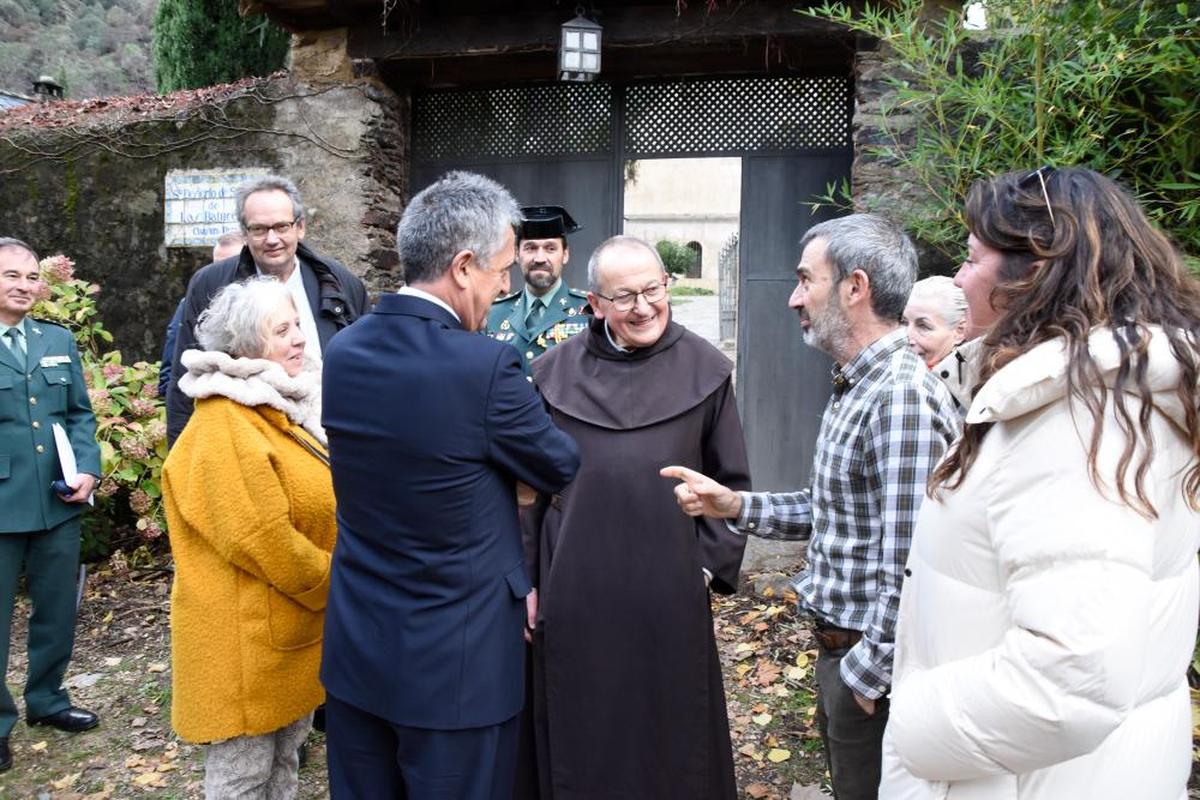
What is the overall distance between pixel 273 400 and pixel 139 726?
244 centimetres

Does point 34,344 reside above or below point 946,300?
below

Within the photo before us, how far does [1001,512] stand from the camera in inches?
51.3

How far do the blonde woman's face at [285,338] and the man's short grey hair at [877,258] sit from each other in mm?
1579

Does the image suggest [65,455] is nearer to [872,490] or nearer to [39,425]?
[39,425]

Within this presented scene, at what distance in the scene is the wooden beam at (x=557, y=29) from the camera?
5.50m

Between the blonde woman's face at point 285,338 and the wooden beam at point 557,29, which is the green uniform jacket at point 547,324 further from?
the wooden beam at point 557,29

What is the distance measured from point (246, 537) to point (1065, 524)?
2.04 metres

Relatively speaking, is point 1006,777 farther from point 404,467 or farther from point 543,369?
point 543,369

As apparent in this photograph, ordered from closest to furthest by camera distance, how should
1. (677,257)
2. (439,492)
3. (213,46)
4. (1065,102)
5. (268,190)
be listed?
(439,492)
(268,190)
(1065,102)
(213,46)
(677,257)

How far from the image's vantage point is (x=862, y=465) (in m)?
2.15

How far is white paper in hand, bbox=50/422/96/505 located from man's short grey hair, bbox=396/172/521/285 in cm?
262

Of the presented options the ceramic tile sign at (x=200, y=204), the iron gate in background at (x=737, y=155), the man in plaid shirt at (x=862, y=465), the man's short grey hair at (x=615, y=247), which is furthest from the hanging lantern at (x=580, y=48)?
the man in plaid shirt at (x=862, y=465)

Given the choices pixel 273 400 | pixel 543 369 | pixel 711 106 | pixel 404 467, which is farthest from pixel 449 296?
pixel 711 106

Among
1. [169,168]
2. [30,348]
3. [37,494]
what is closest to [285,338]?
[37,494]
